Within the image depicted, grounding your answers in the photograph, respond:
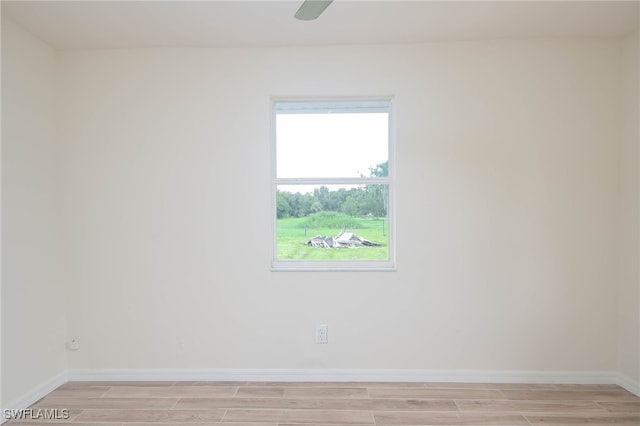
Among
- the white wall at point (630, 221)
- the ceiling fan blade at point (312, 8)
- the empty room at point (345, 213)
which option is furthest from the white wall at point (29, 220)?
the white wall at point (630, 221)

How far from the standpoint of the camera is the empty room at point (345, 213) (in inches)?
110

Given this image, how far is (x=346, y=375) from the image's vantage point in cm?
289

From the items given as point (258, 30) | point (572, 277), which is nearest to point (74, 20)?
point (258, 30)

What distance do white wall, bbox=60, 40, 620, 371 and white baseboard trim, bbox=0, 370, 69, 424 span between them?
155mm

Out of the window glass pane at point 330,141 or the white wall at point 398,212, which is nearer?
the white wall at point 398,212

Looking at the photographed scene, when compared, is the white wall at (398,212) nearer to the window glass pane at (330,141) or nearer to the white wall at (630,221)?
the white wall at (630,221)

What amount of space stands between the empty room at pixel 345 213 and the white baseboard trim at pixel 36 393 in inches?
0.8

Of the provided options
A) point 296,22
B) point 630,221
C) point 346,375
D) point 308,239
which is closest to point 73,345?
point 308,239

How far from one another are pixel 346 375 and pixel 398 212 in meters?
1.28

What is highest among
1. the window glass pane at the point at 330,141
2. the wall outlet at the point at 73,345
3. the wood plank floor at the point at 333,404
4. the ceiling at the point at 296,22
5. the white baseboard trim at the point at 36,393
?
the ceiling at the point at 296,22

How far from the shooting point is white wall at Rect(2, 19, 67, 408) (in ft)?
8.10

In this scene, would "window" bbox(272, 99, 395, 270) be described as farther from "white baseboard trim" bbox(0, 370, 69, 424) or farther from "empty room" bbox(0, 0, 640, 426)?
"white baseboard trim" bbox(0, 370, 69, 424)

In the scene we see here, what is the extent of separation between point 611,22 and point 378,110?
1624mm

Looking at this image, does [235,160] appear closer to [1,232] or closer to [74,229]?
[74,229]
